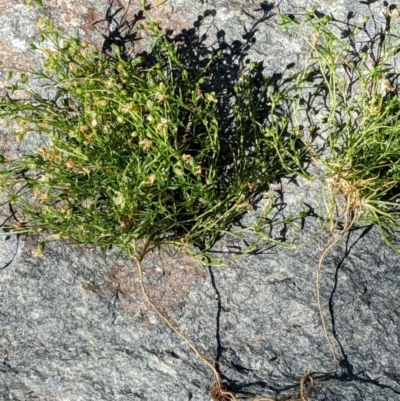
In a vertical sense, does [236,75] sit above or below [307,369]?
above

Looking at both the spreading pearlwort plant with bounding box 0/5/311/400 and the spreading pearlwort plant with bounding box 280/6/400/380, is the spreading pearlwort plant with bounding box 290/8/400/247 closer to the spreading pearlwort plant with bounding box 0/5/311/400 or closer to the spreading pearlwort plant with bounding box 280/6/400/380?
the spreading pearlwort plant with bounding box 280/6/400/380

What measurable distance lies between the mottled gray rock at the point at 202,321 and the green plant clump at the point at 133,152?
0.12m

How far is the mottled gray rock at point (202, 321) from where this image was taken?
267cm

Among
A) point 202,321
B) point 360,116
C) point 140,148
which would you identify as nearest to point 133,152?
point 140,148

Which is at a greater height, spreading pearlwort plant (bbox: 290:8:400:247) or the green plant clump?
spreading pearlwort plant (bbox: 290:8:400:247)

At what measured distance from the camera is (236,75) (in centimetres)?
294

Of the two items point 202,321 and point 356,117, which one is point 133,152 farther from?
point 356,117

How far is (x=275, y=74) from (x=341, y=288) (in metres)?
0.77

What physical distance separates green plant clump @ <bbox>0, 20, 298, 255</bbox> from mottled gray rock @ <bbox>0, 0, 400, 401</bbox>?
0.39 feet

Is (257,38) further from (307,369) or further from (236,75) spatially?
(307,369)

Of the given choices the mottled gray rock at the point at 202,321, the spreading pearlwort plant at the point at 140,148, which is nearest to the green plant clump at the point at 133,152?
the spreading pearlwort plant at the point at 140,148

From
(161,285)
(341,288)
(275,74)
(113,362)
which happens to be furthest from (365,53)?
(113,362)

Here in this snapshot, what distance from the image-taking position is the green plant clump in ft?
8.66

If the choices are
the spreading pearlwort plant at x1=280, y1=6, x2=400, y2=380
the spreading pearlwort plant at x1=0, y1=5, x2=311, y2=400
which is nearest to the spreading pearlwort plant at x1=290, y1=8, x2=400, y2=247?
the spreading pearlwort plant at x1=280, y1=6, x2=400, y2=380
